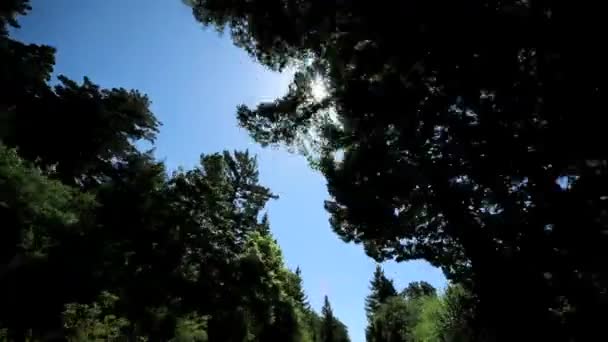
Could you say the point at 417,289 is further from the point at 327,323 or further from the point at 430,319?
the point at 430,319

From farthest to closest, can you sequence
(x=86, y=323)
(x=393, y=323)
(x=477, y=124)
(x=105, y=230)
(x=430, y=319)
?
(x=393, y=323)
(x=430, y=319)
(x=105, y=230)
(x=86, y=323)
(x=477, y=124)

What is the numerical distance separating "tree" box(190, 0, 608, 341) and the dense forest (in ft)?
0.15

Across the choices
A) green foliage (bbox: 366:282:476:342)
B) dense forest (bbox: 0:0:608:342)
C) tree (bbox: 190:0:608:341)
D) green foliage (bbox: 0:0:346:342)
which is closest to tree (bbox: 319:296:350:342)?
green foliage (bbox: 366:282:476:342)

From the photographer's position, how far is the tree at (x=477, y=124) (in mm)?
8391

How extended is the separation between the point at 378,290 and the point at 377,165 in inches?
2404

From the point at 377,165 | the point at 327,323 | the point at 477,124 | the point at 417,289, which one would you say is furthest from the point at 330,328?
the point at 477,124

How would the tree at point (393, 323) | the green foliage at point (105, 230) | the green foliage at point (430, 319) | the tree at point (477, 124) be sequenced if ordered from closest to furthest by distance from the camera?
the tree at point (477, 124), the green foliage at point (105, 230), the green foliage at point (430, 319), the tree at point (393, 323)

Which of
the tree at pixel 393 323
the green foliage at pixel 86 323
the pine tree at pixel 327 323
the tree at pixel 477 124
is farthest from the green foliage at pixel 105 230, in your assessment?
the pine tree at pixel 327 323

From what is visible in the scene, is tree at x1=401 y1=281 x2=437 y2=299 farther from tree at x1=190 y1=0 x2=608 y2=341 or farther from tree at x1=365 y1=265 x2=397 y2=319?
tree at x1=190 y1=0 x2=608 y2=341

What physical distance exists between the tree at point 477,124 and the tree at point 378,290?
56.2 m

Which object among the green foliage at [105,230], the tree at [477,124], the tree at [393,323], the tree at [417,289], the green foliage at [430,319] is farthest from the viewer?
the tree at [417,289]

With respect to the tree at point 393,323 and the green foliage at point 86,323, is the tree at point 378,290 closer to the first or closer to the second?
the tree at point 393,323

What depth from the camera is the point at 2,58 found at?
13930 millimetres

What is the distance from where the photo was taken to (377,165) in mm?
15594
